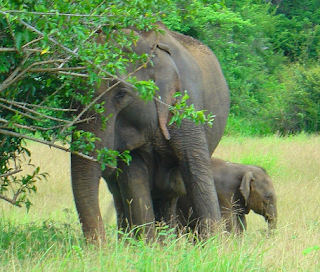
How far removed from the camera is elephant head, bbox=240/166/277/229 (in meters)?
8.65

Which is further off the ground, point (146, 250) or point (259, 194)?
point (146, 250)

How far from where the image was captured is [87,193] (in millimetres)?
5227

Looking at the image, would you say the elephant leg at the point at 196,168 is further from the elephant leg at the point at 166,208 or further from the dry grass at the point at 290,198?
the elephant leg at the point at 166,208

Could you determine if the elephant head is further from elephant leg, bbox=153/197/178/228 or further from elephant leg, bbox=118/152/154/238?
elephant leg, bbox=118/152/154/238

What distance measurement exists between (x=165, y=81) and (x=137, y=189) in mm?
1203

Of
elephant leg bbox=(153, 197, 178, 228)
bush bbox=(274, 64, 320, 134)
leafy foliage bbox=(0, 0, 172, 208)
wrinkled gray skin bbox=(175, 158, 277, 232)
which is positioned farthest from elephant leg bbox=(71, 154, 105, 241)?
bush bbox=(274, 64, 320, 134)

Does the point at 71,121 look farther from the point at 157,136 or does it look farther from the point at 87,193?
the point at 157,136

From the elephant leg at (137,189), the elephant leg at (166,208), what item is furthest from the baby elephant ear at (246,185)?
the elephant leg at (137,189)

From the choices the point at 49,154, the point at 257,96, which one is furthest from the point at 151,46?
the point at 257,96

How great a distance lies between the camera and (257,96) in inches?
1080

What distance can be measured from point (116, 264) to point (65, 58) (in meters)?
1.45

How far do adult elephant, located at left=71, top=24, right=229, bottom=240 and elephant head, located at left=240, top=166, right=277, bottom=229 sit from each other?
1527 mm

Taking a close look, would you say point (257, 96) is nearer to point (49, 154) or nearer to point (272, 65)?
point (272, 65)

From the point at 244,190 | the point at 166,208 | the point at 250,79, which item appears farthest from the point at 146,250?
the point at 250,79
